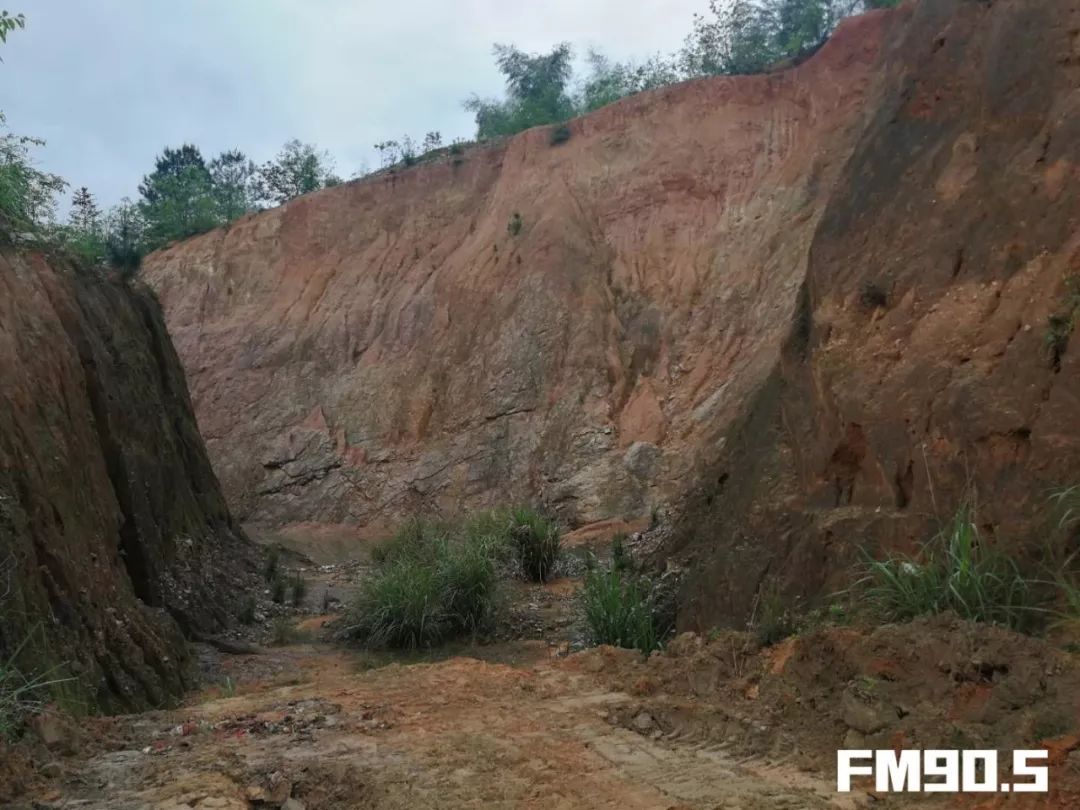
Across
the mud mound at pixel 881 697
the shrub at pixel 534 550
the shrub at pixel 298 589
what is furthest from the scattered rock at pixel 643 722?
the shrub at pixel 298 589

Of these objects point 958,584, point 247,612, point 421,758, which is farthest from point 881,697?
point 247,612

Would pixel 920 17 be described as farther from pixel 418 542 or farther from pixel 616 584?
pixel 418 542

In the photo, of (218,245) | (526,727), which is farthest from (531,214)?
(526,727)

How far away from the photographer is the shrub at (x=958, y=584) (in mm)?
4723

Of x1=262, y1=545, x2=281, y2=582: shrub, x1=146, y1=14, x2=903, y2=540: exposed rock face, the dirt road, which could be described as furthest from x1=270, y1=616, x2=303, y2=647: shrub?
x1=146, y1=14, x2=903, y2=540: exposed rock face

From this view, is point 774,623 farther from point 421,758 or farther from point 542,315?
point 542,315

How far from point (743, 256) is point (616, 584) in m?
13.9

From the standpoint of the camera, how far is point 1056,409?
5.32m

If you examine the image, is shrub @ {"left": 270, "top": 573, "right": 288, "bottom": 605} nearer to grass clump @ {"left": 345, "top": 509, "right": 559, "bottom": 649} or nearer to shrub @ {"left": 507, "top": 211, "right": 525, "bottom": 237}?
grass clump @ {"left": 345, "top": 509, "right": 559, "bottom": 649}

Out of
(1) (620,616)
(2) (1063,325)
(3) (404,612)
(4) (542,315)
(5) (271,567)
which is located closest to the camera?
(2) (1063,325)

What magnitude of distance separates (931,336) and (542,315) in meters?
15.8

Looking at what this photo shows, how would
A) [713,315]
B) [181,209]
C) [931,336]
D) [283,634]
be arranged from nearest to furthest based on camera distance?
[931,336], [283,634], [713,315], [181,209]

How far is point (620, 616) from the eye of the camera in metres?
7.70

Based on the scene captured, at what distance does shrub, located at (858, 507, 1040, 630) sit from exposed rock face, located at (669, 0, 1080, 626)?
206mm
